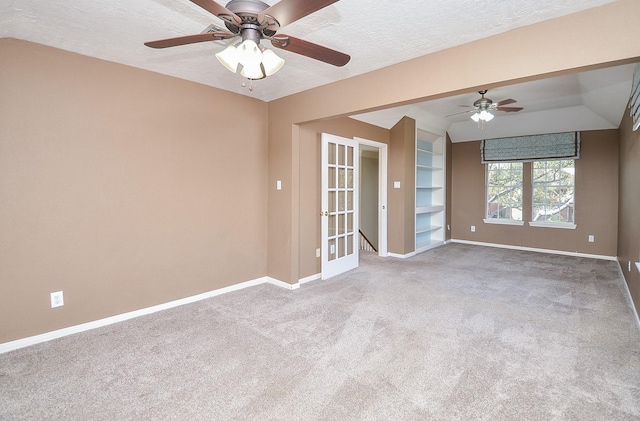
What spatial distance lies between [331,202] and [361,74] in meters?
1.84

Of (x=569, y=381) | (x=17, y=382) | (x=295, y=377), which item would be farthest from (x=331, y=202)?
(x=17, y=382)

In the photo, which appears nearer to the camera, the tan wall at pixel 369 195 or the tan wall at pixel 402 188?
the tan wall at pixel 402 188

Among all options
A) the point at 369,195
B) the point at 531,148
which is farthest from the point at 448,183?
the point at 369,195

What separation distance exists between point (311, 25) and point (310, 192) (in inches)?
87.3

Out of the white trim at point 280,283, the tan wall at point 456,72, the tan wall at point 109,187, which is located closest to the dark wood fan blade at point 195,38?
the tan wall at point 109,187

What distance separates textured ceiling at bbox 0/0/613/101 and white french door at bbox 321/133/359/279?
1575 mm

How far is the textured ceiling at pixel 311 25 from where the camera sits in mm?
1937

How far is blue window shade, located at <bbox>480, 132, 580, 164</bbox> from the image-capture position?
5688mm

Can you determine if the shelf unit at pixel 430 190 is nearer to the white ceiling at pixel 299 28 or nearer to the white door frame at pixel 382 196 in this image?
the white door frame at pixel 382 196

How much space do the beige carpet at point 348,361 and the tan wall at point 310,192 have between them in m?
0.58

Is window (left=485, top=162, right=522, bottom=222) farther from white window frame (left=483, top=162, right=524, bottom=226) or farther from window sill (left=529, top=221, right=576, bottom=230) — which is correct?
window sill (left=529, top=221, right=576, bottom=230)

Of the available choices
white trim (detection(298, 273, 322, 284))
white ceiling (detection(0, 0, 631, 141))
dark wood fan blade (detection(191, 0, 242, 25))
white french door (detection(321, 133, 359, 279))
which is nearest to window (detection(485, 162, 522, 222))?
white ceiling (detection(0, 0, 631, 141))

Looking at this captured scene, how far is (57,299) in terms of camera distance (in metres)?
2.61

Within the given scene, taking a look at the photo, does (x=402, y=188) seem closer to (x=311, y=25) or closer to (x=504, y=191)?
(x=504, y=191)
